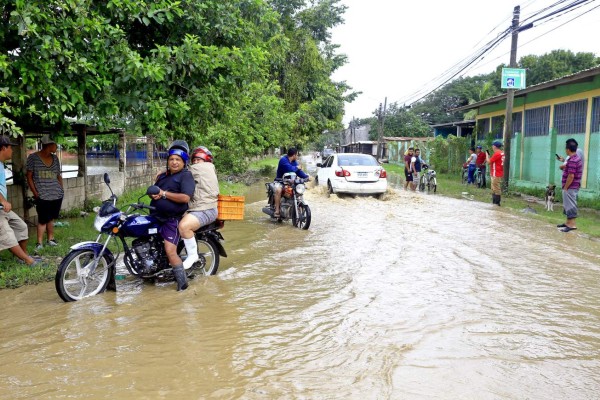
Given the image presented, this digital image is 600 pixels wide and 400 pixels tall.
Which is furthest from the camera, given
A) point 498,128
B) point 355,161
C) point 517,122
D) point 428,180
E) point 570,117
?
point 498,128

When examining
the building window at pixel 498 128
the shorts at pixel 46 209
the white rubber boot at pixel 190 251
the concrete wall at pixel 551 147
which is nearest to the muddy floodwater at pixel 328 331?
the white rubber boot at pixel 190 251

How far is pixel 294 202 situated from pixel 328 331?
6035 millimetres

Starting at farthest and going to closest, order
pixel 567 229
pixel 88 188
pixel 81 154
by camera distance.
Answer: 1. pixel 88 188
2. pixel 81 154
3. pixel 567 229

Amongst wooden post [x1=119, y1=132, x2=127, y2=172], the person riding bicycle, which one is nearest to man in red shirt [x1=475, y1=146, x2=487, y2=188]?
the person riding bicycle

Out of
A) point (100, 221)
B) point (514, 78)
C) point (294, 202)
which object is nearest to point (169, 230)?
point (100, 221)

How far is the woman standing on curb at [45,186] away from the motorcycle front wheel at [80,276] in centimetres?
224

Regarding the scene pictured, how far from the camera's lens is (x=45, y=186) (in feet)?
25.4

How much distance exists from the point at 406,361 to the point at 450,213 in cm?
972

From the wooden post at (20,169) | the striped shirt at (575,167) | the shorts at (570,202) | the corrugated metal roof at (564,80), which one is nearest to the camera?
the wooden post at (20,169)

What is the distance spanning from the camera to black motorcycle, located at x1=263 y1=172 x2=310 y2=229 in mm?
10500

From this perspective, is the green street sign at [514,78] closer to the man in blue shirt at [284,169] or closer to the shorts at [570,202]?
the shorts at [570,202]

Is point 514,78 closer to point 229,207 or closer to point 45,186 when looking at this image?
point 229,207

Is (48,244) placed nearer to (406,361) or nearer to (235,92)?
(235,92)

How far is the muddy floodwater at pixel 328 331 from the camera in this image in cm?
378
